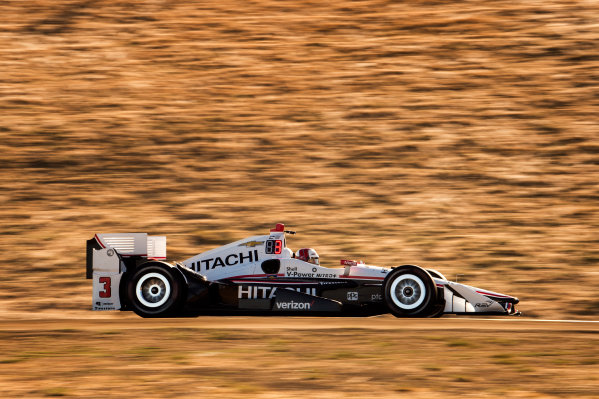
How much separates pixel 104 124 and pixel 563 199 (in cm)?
1305

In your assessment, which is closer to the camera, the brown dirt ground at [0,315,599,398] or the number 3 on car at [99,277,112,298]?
the brown dirt ground at [0,315,599,398]

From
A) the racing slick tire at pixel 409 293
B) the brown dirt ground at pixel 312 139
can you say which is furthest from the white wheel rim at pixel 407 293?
the brown dirt ground at pixel 312 139

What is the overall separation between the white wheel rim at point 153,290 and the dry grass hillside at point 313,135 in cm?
258

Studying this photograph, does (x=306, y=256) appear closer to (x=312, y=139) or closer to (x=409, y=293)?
(x=409, y=293)

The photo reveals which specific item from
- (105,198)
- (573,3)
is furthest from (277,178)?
(573,3)

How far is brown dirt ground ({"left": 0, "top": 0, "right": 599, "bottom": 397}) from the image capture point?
661 inches

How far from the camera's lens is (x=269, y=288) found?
11844mm

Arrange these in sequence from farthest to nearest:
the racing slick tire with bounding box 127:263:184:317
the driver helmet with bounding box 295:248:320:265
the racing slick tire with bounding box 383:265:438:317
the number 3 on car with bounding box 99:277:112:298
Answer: the driver helmet with bounding box 295:248:320:265 → the number 3 on car with bounding box 99:277:112:298 → the racing slick tire with bounding box 127:263:184:317 → the racing slick tire with bounding box 383:265:438:317

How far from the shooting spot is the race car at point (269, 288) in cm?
1139

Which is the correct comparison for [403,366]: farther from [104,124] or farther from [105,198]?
[104,124]

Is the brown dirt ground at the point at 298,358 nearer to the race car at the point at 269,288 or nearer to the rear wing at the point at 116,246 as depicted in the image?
the race car at the point at 269,288

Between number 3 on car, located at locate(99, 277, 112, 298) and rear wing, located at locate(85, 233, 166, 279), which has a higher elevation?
rear wing, located at locate(85, 233, 166, 279)

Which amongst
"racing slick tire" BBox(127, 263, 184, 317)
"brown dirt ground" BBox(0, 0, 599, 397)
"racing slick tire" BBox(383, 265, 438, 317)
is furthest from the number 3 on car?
"racing slick tire" BBox(383, 265, 438, 317)

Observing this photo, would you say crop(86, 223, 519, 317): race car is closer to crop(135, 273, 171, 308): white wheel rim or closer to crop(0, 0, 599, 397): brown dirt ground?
crop(135, 273, 171, 308): white wheel rim
